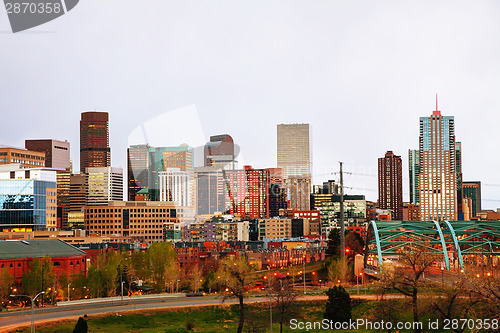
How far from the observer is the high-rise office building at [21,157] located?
181m

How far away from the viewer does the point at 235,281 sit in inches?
2301

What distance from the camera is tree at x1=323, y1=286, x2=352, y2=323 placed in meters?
48.8

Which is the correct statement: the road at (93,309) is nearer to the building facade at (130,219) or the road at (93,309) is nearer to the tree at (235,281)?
the tree at (235,281)

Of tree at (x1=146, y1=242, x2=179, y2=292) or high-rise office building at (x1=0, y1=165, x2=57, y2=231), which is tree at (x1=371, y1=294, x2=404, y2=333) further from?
high-rise office building at (x1=0, y1=165, x2=57, y2=231)

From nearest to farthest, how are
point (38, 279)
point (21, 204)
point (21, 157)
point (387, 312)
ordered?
point (387, 312) < point (38, 279) < point (21, 204) < point (21, 157)

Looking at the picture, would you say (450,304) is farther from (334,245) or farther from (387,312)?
(334,245)

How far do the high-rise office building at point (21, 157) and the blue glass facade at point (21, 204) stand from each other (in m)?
51.6

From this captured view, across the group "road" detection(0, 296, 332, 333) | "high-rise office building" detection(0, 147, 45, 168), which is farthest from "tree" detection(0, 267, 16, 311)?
"high-rise office building" detection(0, 147, 45, 168)

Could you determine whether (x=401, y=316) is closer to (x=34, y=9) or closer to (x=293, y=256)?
(x=34, y=9)

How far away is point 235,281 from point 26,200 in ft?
282

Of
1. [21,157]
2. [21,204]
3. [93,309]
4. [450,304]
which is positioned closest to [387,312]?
[450,304]

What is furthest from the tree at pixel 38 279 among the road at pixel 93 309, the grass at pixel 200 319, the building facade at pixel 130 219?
the building facade at pixel 130 219

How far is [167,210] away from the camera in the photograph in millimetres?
189750

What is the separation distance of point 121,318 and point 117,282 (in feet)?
60.0
